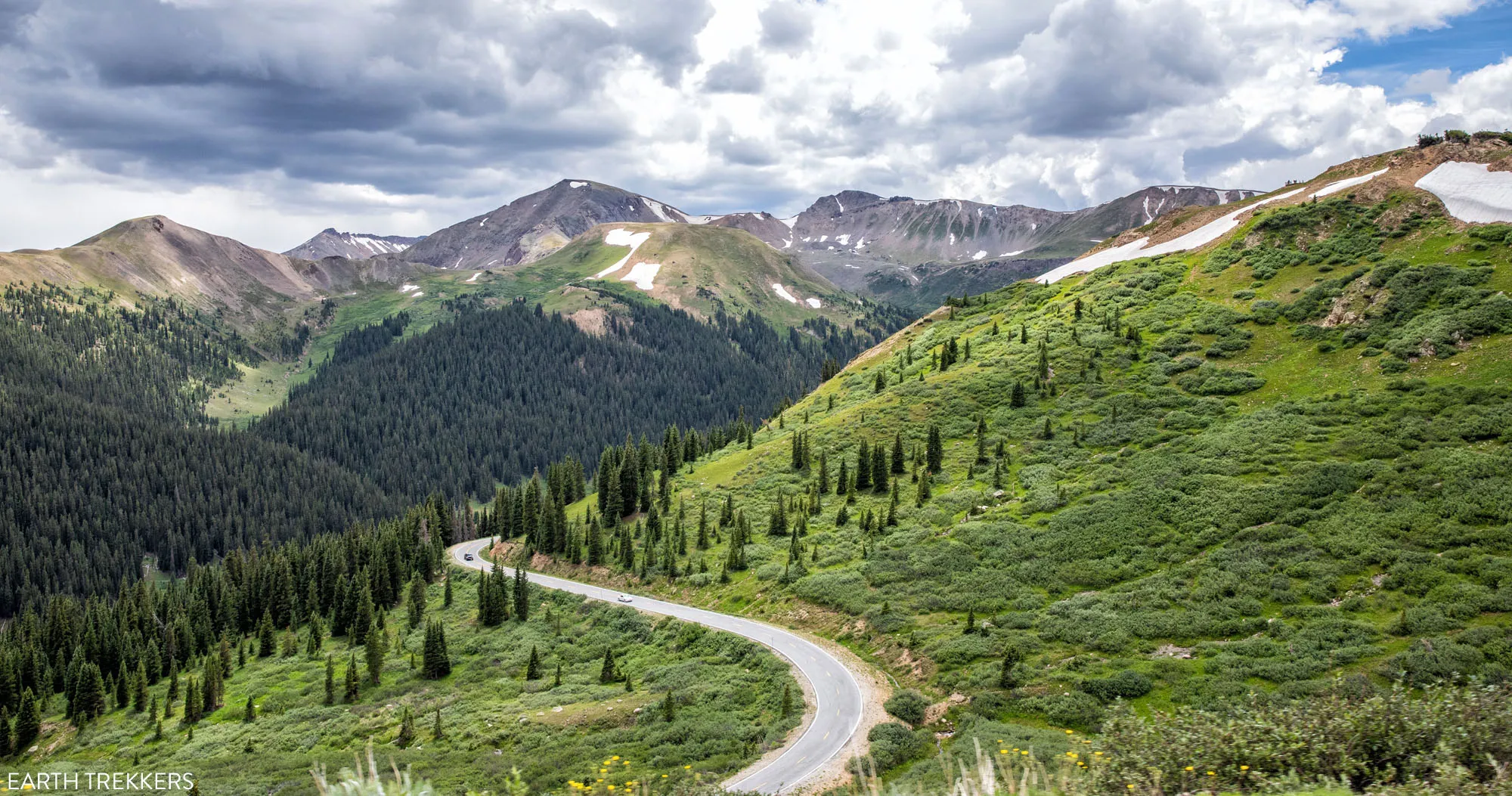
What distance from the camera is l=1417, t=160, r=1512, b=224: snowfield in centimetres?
8912

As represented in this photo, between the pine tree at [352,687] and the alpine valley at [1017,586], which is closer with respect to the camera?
the alpine valley at [1017,586]

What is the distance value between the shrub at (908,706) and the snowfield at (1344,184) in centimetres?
11181

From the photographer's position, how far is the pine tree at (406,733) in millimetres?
58938

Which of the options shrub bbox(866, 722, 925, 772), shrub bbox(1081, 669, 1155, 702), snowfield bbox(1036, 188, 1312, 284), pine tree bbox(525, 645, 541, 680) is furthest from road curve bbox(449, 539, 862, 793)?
snowfield bbox(1036, 188, 1312, 284)

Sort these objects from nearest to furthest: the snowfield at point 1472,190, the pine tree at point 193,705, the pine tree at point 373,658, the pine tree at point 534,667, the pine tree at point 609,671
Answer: the pine tree at point 609,671
the pine tree at point 534,667
the pine tree at point 373,658
the pine tree at point 193,705
the snowfield at point 1472,190

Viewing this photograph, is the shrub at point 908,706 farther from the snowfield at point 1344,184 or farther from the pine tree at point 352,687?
the snowfield at point 1344,184

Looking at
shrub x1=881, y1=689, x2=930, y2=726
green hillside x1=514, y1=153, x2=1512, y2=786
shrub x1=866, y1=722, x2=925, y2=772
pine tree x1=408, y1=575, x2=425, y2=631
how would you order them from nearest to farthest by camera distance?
shrub x1=866, y1=722, x2=925, y2=772
green hillside x1=514, y1=153, x2=1512, y2=786
shrub x1=881, y1=689, x2=930, y2=726
pine tree x1=408, y1=575, x2=425, y2=631

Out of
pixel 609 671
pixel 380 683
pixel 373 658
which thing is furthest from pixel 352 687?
pixel 609 671

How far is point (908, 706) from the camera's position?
156ft

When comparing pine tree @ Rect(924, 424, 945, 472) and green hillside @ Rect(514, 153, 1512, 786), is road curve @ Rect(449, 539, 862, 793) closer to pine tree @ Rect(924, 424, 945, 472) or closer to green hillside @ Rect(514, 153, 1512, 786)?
green hillside @ Rect(514, 153, 1512, 786)

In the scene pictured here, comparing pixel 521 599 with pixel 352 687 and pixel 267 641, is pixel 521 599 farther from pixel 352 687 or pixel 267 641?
pixel 267 641

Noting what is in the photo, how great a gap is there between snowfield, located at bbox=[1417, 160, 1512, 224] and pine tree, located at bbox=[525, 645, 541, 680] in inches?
4547

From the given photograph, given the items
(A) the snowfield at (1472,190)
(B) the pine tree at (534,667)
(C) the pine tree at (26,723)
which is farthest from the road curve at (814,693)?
(A) the snowfield at (1472,190)

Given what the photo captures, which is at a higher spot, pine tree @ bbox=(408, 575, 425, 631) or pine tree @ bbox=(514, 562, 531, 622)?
pine tree @ bbox=(514, 562, 531, 622)
